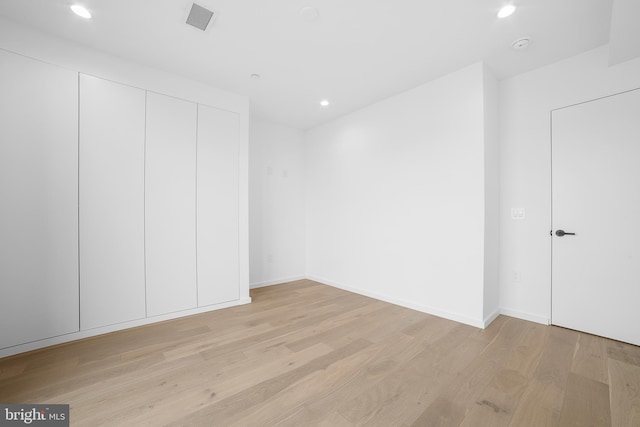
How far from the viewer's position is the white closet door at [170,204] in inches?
112

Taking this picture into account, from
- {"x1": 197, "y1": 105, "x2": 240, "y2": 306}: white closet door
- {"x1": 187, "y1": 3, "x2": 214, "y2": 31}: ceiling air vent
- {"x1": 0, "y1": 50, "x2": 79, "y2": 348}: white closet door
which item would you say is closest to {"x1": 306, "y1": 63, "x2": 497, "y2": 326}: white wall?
{"x1": 197, "y1": 105, "x2": 240, "y2": 306}: white closet door

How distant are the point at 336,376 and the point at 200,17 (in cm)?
314

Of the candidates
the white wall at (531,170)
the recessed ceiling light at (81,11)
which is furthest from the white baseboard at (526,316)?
the recessed ceiling light at (81,11)

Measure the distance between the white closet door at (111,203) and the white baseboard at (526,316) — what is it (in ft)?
13.9

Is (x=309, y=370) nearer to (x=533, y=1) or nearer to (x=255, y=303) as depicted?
(x=255, y=303)

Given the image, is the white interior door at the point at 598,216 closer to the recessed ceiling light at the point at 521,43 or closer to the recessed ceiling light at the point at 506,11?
the recessed ceiling light at the point at 521,43

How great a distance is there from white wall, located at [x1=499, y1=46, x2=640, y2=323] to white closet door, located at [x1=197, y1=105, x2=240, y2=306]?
3.46m

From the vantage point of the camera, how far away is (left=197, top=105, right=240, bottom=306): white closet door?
3.18 metres

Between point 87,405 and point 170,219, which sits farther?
point 170,219

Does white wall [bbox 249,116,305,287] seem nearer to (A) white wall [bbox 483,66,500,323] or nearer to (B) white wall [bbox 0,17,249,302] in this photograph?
(B) white wall [bbox 0,17,249,302]

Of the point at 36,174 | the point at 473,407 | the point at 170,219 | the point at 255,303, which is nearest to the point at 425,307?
the point at 473,407

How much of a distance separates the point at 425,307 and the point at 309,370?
1854mm

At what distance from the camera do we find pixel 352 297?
3770 millimetres

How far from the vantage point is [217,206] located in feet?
10.8
